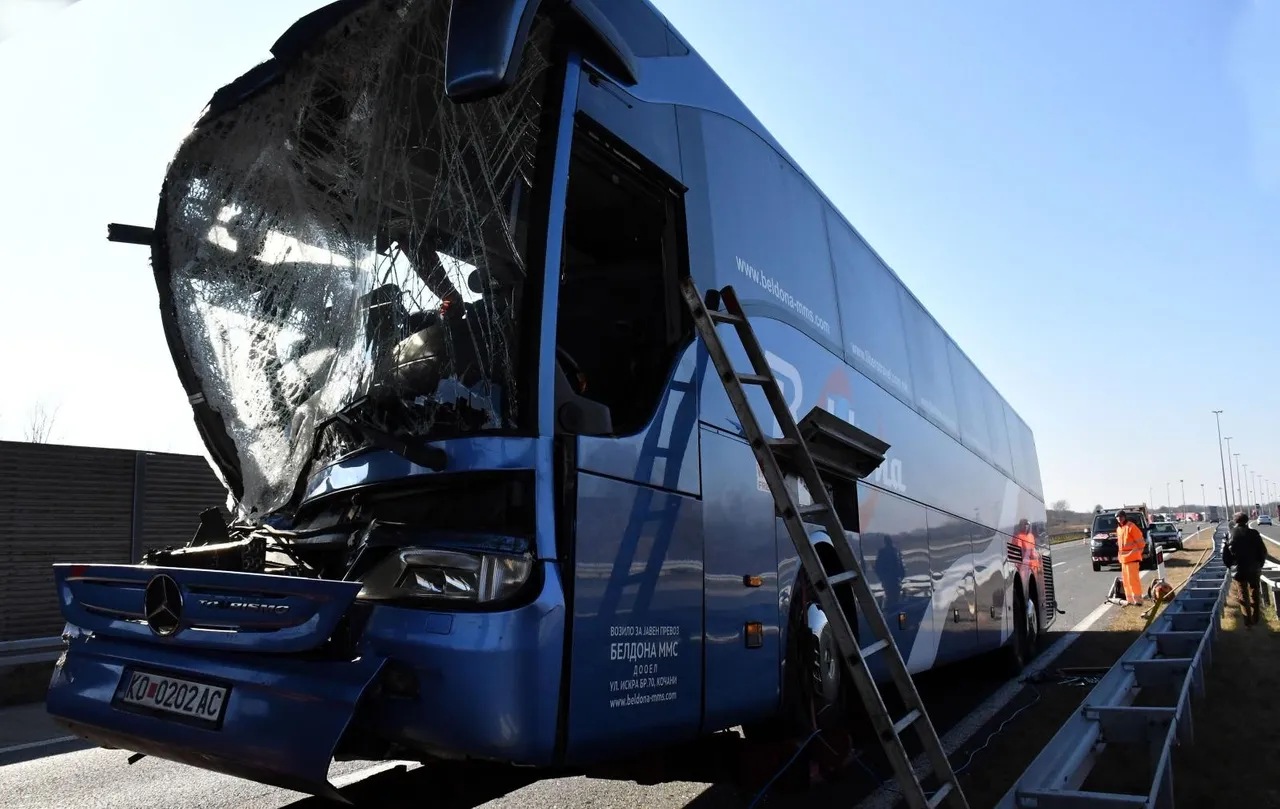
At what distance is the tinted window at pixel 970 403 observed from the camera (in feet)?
34.2

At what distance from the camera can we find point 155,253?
4.50m

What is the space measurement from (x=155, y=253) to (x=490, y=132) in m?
2.03

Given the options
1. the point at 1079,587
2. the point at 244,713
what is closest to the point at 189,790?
the point at 244,713

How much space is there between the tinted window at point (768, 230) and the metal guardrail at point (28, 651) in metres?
7.78

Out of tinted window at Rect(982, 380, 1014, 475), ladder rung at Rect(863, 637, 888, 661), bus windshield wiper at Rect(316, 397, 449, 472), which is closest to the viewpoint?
bus windshield wiper at Rect(316, 397, 449, 472)

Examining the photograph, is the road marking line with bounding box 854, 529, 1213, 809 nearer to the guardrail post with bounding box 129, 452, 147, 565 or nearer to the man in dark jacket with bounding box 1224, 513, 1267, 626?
the man in dark jacket with bounding box 1224, 513, 1267, 626

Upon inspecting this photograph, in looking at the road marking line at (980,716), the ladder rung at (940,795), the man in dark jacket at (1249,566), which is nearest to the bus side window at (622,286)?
the ladder rung at (940,795)

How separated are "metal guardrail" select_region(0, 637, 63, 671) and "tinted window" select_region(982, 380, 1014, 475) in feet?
35.2

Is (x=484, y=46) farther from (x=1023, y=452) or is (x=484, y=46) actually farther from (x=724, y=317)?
(x=1023, y=452)

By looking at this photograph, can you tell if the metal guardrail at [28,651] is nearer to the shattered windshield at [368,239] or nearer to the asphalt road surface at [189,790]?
the asphalt road surface at [189,790]

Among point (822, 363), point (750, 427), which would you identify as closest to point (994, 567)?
point (822, 363)

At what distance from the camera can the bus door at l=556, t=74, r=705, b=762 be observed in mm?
3248

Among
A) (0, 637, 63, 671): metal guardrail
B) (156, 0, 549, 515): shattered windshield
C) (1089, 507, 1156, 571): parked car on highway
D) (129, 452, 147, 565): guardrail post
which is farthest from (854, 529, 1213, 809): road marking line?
(1089, 507, 1156, 571): parked car on highway

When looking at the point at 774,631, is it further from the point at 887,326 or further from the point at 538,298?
the point at 887,326
